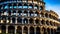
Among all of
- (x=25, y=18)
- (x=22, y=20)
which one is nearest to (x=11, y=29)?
(x=22, y=20)

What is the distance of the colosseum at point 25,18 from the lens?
67.3 m

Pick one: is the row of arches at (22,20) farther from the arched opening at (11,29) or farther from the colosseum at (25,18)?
the arched opening at (11,29)

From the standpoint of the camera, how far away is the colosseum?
2650 inches

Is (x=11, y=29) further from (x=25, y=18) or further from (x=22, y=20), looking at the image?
(x=25, y=18)

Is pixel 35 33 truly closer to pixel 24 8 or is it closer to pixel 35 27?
pixel 35 27

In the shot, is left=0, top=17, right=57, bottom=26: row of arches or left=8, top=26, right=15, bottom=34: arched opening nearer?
left=8, top=26, right=15, bottom=34: arched opening

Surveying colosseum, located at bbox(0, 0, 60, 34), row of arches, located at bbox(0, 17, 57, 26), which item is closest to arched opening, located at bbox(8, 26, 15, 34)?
colosseum, located at bbox(0, 0, 60, 34)

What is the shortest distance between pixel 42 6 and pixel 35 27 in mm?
13863

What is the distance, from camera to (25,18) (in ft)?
226

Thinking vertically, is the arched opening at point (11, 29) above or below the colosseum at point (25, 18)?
below

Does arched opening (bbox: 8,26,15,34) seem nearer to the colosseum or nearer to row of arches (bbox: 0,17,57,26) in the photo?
the colosseum

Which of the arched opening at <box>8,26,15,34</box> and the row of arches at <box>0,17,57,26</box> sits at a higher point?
the row of arches at <box>0,17,57,26</box>

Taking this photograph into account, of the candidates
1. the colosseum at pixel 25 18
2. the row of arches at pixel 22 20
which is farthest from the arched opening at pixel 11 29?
the row of arches at pixel 22 20

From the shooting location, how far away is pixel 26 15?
71.4m
